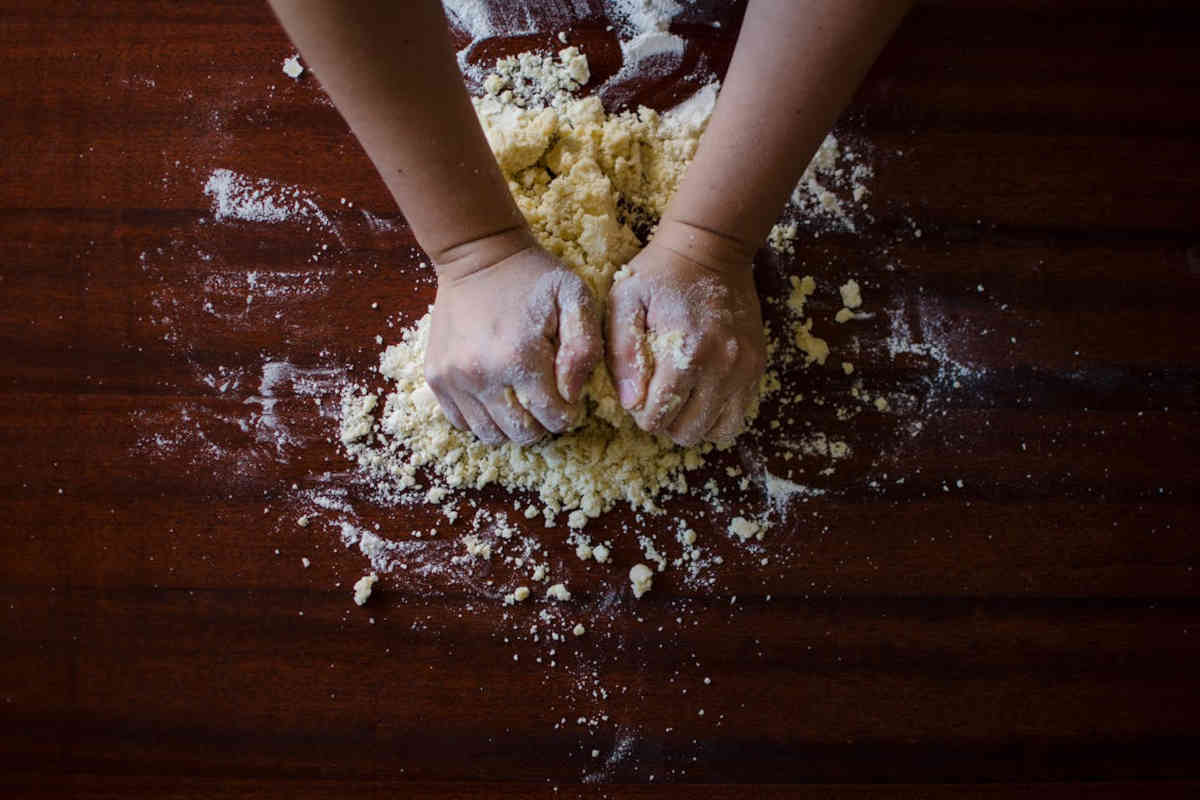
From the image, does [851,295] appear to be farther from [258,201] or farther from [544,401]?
[258,201]

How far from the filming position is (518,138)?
26.7 inches

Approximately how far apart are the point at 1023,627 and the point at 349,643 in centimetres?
57

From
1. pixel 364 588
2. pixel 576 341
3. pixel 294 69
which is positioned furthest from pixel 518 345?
pixel 294 69

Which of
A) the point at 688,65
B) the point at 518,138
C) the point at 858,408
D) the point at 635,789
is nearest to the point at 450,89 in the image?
the point at 518,138

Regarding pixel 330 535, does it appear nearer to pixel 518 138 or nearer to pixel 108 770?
pixel 108 770

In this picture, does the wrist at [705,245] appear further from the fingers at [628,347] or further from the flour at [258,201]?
the flour at [258,201]

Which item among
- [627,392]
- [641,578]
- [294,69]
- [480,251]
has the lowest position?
[641,578]

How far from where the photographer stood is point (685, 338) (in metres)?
0.61

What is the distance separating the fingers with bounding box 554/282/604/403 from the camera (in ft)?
2.00

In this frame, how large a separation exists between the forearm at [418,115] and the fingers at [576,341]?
0.07m

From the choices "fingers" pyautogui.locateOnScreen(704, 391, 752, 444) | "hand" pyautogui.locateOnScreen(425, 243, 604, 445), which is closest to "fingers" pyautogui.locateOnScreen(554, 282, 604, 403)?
"hand" pyautogui.locateOnScreen(425, 243, 604, 445)

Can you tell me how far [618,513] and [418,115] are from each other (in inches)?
13.9

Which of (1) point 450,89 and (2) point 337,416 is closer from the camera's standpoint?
(1) point 450,89

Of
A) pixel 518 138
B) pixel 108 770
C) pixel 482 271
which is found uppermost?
pixel 518 138
